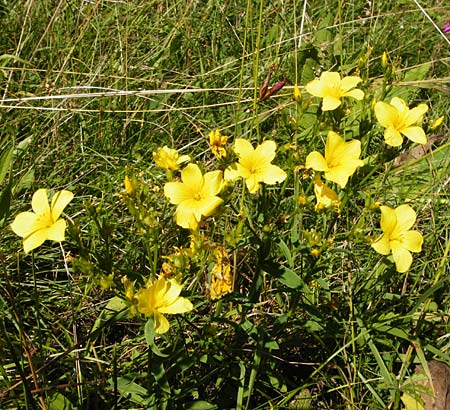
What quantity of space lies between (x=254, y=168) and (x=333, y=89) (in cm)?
43

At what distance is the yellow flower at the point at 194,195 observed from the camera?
1848mm

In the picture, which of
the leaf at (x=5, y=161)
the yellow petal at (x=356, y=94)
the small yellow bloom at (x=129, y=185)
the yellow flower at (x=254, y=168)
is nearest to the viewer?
the small yellow bloom at (x=129, y=185)

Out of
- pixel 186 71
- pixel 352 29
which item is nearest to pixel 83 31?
pixel 186 71

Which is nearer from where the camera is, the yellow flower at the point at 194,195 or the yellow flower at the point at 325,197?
the yellow flower at the point at 194,195

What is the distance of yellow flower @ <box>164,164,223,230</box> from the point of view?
6.06ft

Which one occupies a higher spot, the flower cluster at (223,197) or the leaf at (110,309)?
the flower cluster at (223,197)

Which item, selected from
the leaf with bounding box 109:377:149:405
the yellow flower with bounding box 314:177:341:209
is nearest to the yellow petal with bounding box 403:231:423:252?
the yellow flower with bounding box 314:177:341:209

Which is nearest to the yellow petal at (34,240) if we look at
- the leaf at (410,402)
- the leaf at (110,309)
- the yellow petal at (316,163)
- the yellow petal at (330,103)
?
the leaf at (110,309)

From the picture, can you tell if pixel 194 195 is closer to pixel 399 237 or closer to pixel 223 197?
pixel 223 197

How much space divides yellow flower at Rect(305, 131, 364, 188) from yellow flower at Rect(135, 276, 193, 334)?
0.60 meters

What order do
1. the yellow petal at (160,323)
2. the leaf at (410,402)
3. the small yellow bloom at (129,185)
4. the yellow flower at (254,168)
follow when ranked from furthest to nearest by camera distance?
the leaf at (410,402) < the yellow flower at (254,168) < the small yellow bloom at (129,185) < the yellow petal at (160,323)

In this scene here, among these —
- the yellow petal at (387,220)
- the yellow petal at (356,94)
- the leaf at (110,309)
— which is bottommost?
the leaf at (110,309)

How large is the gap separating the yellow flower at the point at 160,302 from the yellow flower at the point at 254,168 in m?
0.41

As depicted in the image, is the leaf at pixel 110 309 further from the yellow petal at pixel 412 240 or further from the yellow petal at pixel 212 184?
the yellow petal at pixel 412 240
